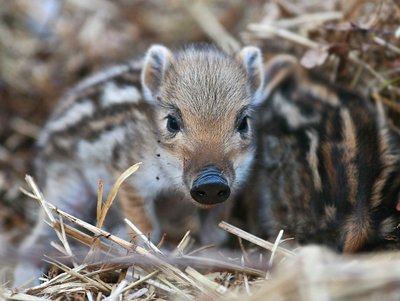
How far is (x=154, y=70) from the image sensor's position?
11.9ft

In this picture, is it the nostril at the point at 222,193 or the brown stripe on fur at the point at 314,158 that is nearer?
the nostril at the point at 222,193

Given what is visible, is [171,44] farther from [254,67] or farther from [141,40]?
[254,67]

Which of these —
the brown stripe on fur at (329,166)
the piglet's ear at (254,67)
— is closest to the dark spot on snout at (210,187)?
the brown stripe on fur at (329,166)

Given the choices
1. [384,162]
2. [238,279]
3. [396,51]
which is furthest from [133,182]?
[396,51]

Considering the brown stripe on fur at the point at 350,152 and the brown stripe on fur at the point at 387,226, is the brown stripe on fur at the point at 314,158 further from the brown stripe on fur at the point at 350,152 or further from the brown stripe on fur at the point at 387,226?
the brown stripe on fur at the point at 387,226

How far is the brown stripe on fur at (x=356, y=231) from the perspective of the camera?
9.52 ft

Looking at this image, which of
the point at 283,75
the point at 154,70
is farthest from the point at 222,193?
the point at 283,75

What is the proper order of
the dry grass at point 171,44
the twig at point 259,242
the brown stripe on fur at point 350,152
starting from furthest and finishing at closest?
the brown stripe on fur at point 350,152, the twig at point 259,242, the dry grass at point 171,44

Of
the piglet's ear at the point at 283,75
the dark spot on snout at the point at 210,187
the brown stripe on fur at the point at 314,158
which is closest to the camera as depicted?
the dark spot on snout at the point at 210,187

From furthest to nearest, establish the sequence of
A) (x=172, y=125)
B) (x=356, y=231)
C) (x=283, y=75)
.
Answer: (x=283, y=75), (x=172, y=125), (x=356, y=231)

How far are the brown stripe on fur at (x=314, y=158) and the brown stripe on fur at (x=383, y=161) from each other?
0.30 metres

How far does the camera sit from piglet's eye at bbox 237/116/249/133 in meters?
3.37

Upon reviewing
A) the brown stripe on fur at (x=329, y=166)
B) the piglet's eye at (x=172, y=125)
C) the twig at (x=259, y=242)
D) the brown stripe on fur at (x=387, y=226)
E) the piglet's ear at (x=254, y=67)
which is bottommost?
the twig at (x=259, y=242)

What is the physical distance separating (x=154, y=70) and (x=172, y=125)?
43 centimetres
